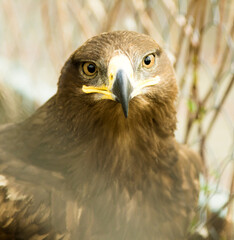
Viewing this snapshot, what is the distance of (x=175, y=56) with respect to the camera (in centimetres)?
246

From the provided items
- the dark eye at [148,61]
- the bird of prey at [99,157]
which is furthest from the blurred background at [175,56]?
the dark eye at [148,61]

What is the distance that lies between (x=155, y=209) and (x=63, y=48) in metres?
1.82

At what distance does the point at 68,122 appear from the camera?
169cm

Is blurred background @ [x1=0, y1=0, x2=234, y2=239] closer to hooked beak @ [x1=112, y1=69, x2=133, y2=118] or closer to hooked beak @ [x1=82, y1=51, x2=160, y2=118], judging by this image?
hooked beak @ [x1=82, y1=51, x2=160, y2=118]

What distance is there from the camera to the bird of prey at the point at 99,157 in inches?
61.2

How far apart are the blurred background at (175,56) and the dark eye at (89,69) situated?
0.85 meters

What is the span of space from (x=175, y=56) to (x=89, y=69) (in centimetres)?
103

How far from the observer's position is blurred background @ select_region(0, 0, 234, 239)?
231 cm

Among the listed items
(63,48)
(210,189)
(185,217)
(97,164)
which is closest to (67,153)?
(97,164)

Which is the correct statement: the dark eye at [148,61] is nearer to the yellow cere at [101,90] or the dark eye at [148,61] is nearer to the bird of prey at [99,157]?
the bird of prey at [99,157]

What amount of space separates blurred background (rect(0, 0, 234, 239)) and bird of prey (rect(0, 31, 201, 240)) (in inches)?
18.6

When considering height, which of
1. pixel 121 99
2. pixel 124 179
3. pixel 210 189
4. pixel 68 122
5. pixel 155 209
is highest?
pixel 121 99

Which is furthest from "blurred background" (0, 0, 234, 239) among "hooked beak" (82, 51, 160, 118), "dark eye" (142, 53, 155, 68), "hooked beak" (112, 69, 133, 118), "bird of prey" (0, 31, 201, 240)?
"hooked beak" (112, 69, 133, 118)

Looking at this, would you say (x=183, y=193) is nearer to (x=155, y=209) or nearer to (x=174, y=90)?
(x=155, y=209)
